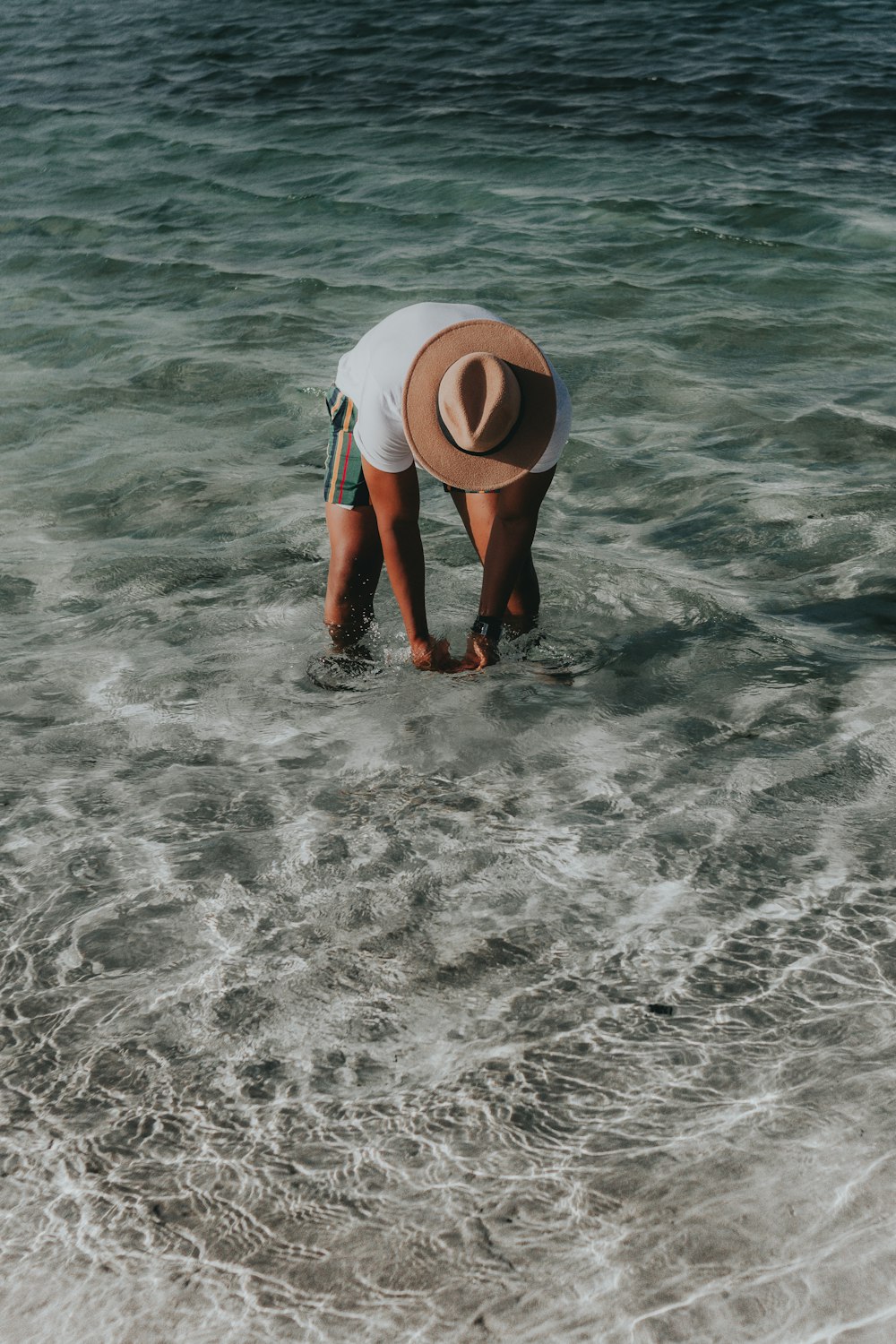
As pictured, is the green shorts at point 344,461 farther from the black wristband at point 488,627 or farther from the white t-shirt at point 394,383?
the black wristband at point 488,627

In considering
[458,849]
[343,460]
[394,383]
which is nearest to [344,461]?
[343,460]

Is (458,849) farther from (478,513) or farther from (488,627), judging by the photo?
(478,513)

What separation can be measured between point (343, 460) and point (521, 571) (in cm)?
75

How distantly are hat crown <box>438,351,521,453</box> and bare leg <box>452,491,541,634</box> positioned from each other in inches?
32.2

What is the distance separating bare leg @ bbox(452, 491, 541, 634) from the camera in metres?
4.23

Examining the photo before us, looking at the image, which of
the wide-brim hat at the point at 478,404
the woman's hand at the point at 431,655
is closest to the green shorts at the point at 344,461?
the wide-brim hat at the point at 478,404

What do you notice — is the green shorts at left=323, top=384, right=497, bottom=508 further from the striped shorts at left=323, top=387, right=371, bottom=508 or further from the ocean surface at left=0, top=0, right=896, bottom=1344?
the ocean surface at left=0, top=0, right=896, bottom=1344

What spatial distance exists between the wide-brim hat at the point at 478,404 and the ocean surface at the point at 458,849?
103cm

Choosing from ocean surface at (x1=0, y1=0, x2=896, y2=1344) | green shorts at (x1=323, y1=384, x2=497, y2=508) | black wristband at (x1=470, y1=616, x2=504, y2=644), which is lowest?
ocean surface at (x1=0, y1=0, x2=896, y2=1344)

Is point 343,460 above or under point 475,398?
under

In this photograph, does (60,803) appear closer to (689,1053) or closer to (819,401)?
(689,1053)

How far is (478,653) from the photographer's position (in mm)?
4207

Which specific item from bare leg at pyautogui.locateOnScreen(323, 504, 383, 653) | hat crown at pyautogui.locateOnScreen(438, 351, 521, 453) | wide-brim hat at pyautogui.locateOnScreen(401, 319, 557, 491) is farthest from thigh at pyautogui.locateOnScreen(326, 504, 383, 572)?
hat crown at pyautogui.locateOnScreen(438, 351, 521, 453)

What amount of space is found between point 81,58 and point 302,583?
1632cm
